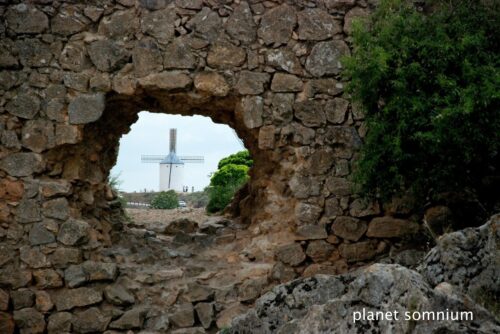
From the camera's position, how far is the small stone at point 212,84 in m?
5.95

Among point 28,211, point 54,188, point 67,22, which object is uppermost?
point 67,22

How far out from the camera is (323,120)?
19.9 feet

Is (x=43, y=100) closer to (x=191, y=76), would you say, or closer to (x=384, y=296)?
(x=191, y=76)

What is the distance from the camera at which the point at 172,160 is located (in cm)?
2589

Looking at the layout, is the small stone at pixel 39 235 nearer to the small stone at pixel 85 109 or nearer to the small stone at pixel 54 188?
the small stone at pixel 54 188

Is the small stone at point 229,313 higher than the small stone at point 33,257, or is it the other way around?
the small stone at point 33,257

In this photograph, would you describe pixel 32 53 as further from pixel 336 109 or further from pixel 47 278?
pixel 336 109

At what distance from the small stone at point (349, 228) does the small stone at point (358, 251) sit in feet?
0.27

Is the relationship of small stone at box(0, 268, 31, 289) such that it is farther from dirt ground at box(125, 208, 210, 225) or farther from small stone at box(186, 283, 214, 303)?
dirt ground at box(125, 208, 210, 225)

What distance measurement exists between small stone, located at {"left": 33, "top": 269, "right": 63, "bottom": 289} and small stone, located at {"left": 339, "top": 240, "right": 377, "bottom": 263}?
2.86m

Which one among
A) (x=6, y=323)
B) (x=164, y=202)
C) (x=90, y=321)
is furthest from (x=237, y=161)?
(x=6, y=323)

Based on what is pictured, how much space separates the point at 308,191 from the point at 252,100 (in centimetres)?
111

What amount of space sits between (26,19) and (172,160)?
2003 cm

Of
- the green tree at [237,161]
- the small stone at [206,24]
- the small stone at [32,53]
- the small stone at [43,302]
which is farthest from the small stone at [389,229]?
the green tree at [237,161]
